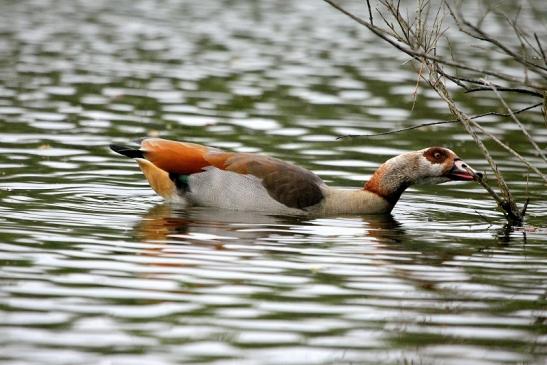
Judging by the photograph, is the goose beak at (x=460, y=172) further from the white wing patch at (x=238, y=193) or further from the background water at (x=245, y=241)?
the white wing patch at (x=238, y=193)

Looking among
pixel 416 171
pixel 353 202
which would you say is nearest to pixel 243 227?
pixel 353 202

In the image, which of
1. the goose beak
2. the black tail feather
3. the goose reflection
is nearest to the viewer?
the goose reflection

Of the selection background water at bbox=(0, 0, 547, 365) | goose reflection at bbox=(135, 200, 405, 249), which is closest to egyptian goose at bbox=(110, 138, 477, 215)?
goose reflection at bbox=(135, 200, 405, 249)

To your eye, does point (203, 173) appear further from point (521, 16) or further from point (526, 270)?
point (521, 16)

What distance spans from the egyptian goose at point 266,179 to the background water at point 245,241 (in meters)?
0.26

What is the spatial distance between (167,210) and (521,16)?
21823 mm

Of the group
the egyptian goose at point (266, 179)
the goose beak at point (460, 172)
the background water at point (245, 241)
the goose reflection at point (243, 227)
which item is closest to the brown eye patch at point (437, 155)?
the egyptian goose at point (266, 179)

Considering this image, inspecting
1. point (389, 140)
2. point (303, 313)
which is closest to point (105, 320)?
point (303, 313)

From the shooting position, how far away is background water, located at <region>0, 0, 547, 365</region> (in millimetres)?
7496

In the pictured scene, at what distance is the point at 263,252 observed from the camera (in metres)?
10.1

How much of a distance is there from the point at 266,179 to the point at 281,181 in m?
0.15

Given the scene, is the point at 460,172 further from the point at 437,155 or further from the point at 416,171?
the point at 416,171

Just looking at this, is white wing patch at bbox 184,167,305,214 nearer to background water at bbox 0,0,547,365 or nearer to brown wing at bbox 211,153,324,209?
brown wing at bbox 211,153,324,209

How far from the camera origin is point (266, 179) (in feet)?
40.3
